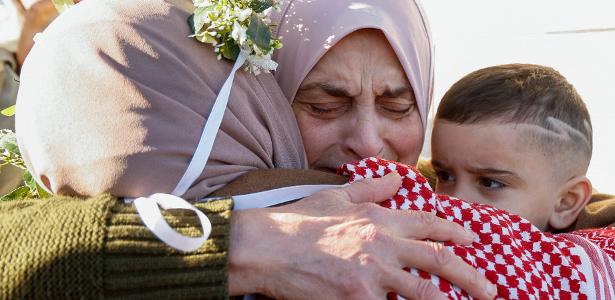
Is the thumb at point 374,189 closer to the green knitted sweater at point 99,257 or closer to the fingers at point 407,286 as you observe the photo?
the fingers at point 407,286

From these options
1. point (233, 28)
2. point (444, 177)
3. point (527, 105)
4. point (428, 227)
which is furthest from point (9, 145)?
point (527, 105)

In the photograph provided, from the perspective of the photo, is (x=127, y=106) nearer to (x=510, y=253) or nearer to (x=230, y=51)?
(x=230, y=51)

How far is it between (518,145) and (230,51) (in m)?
1.12

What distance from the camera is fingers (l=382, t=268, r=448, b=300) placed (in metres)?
1.87

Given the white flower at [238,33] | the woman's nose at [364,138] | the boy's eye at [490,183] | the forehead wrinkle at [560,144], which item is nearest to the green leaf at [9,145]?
the white flower at [238,33]

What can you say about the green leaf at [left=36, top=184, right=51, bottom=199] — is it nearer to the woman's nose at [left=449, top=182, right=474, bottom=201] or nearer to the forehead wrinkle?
the woman's nose at [left=449, top=182, right=474, bottom=201]

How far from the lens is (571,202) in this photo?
110 inches

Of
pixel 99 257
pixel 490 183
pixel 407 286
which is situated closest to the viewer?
pixel 99 257

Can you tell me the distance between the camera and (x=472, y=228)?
2.11 metres

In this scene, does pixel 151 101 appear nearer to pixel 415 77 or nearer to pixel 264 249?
pixel 264 249

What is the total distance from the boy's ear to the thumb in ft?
3.03

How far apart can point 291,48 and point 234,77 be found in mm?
429

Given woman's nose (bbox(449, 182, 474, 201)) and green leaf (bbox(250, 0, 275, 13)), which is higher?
green leaf (bbox(250, 0, 275, 13))

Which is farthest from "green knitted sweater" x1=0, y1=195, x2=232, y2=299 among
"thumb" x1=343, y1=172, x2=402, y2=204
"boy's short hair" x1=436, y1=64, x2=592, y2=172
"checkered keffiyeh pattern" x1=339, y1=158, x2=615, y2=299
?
"boy's short hair" x1=436, y1=64, x2=592, y2=172
